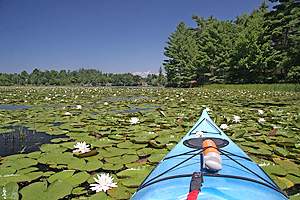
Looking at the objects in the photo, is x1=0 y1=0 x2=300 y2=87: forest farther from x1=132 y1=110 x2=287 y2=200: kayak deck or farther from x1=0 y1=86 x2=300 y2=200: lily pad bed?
x1=132 y1=110 x2=287 y2=200: kayak deck

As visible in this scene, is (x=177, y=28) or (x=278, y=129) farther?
(x=177, y=28)

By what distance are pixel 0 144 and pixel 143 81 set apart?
3195 inches

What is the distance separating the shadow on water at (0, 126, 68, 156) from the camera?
3.49 meters

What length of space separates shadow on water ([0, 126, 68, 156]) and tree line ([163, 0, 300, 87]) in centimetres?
1884

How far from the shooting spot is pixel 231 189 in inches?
55.2

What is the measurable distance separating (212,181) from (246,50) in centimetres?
2397

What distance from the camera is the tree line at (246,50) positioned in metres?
20.2

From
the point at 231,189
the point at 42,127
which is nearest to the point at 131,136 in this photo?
the point at 42,127

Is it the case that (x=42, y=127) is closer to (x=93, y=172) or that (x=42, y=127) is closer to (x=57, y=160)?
(x=57, y=160)

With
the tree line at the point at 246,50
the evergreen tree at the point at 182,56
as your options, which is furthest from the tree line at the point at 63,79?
the tree line at the point at 246,50

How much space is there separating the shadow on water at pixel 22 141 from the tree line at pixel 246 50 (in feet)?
61.8

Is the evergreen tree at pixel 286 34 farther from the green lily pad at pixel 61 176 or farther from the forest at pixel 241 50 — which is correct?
the green lily pad at pixel 61 176

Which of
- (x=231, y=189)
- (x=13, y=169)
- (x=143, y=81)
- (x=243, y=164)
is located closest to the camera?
(x=231, y=189)

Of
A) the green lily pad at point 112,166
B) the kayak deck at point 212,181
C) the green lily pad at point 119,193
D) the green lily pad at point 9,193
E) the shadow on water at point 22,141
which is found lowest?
the shadow on water at point 22,141
